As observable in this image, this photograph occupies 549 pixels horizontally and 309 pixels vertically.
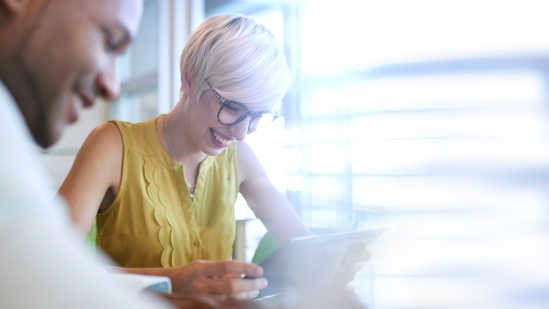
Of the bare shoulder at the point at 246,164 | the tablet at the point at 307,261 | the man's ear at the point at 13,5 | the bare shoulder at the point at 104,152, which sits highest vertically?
the man's ear at the point at 13,5

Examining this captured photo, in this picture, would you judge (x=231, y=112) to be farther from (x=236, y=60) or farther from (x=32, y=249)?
(x=32, y=249)

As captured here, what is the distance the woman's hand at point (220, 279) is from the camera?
0.75m

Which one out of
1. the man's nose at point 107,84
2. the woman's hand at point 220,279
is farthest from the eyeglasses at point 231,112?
the man's nose at point 107,84

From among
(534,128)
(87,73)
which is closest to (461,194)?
(534,128)

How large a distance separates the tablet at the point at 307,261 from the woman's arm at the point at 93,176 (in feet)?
1.47

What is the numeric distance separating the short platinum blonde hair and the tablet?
1.34ft

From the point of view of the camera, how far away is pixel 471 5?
938 mm

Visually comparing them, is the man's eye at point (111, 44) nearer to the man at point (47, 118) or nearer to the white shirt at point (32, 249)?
the man at point (47, 118)

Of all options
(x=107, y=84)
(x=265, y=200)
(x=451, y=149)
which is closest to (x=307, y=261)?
(x=451, y=149)

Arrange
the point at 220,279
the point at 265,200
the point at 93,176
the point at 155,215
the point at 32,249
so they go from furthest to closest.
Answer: the point at 265,200 < the point at 155,215 < the point at 93,176 < the point at 220,279 < the point at 32,249

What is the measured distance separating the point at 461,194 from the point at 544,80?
0.88 ft

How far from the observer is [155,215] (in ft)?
3.79

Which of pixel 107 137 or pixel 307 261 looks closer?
pixel 307 261

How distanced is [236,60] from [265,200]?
518 millimetres
